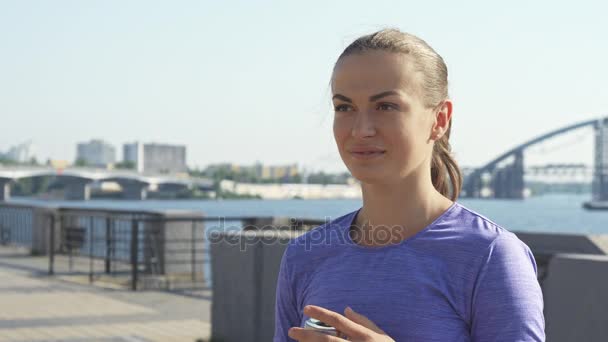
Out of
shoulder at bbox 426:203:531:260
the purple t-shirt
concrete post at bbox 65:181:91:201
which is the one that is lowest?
concrete post at bbox 65:181:91:201

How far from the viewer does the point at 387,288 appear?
64.9 inches

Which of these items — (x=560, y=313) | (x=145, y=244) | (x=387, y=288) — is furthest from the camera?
(x=145, y=244)

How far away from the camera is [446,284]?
1.62 metres

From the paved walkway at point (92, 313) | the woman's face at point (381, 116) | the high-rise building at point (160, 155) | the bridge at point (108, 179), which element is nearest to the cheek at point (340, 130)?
the woman's face at point (381, 116)

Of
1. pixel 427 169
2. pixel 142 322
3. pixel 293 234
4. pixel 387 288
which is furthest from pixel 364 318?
pixel 142 322

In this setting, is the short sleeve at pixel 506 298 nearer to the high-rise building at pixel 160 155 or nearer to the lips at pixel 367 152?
the lips at pixel 367 152

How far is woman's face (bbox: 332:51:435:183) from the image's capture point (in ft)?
5.49

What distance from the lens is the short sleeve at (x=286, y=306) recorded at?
6.27 ft

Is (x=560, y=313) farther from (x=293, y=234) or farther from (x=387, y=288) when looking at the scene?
(x=387, y=288)

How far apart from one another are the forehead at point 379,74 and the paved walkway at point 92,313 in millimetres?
6862

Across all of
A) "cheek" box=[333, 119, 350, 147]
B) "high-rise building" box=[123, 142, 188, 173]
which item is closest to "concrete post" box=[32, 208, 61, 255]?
"cheek" box=[333, 119, 350, 147]

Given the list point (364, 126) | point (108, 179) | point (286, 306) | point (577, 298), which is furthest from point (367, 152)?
point (108, 179)

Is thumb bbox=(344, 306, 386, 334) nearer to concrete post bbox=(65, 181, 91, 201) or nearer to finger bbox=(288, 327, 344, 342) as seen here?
finger bbox=(288, 327, 344, 342)

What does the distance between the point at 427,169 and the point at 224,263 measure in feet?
18.9
